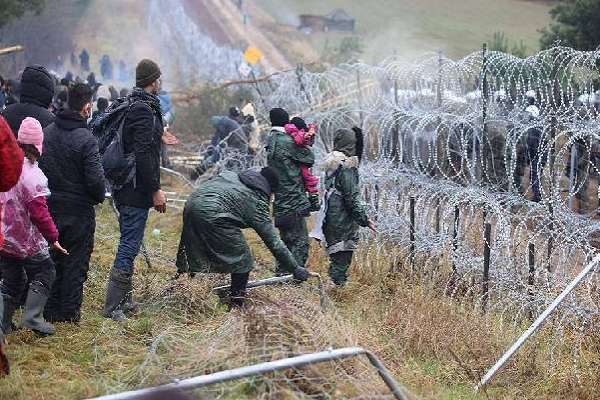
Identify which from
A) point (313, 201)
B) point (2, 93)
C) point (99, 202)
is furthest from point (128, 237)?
point (2, 93)

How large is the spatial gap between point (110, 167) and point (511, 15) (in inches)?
1460

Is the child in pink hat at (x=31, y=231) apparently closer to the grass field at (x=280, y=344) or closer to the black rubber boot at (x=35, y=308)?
the black rubber boot at (x=35, y=308)

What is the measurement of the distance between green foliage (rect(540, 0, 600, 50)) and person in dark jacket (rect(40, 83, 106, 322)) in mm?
11611

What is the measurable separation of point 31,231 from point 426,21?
36214 millimetres

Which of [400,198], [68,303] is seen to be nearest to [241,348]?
[68,303]

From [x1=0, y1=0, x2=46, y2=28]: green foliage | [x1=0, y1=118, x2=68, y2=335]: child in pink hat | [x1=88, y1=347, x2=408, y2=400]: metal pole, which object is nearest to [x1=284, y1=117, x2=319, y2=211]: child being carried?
[x1=0, y1=118, x2=68, y2=335]: child in pink hat

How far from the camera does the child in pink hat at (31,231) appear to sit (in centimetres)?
473

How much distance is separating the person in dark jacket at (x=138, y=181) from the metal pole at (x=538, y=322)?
7.43 feet

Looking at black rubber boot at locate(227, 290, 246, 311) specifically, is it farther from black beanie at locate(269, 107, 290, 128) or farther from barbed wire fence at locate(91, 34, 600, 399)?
black beanie at locate(269, 107, 290, 128)

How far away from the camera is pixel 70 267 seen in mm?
5207

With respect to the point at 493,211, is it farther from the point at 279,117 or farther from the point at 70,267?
the point at 70,267

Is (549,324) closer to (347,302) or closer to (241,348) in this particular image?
(347,302)

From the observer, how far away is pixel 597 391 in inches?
188

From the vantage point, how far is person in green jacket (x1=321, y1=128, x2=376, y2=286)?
6.62 m
